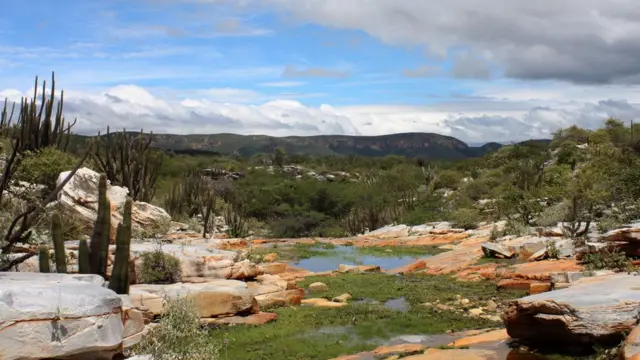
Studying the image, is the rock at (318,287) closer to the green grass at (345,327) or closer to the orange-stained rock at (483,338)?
Result: the green grass at (345,327)

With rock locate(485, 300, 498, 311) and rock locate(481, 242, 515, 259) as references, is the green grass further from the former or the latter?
rock locate(481, 242, 515, 259)

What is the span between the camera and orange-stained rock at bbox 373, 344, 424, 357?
11.9 m

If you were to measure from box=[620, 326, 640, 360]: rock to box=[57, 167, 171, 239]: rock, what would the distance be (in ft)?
53.4

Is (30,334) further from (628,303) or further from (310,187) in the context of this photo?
(310,187)

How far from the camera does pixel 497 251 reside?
25078 mm

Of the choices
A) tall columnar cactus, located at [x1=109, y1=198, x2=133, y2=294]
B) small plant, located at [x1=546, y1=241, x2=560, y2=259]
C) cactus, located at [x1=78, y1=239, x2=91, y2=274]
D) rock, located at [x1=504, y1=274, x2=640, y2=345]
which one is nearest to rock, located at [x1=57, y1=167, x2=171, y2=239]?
cactus, located at [x1=78, y1=239, x2=91, y2=274]

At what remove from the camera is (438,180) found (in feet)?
229

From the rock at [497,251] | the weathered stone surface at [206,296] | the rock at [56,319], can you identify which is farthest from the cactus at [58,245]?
the rock at [497,251]

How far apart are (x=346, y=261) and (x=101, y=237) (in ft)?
57.8

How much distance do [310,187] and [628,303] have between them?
2352 inches

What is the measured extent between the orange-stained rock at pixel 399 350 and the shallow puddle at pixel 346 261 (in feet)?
49.9

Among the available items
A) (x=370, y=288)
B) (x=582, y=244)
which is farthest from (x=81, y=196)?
(x=582, y=244)

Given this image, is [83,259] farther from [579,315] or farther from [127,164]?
[127,164]

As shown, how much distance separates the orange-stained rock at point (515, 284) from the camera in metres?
18.6
